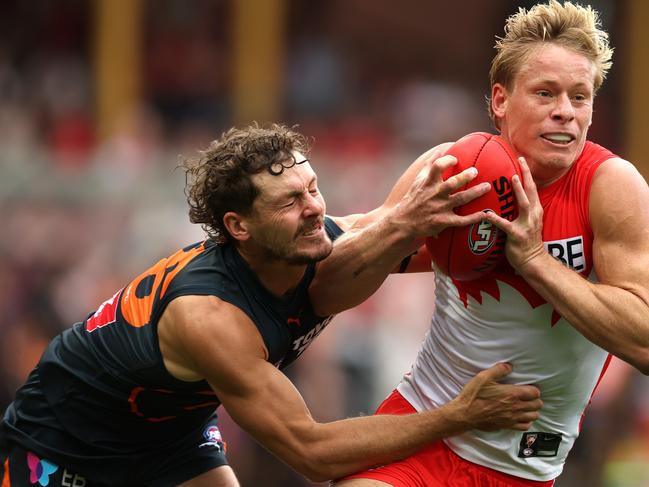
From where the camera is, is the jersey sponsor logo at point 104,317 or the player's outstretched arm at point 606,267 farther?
the jersey sponsor logo at point 104,317

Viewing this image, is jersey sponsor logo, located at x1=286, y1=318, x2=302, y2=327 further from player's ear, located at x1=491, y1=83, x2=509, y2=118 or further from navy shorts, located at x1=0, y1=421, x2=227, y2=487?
player's ear, located at x1=491, y1=83, x2=509, y2=118

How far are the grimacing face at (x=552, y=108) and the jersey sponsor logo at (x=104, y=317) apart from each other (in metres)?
2.05

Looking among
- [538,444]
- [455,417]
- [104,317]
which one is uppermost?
[104,317]

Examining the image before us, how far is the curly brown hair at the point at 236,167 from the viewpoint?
17.7 feet

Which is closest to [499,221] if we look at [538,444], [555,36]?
[555,36]

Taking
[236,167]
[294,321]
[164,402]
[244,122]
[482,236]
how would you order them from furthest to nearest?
1. [244,122]
2. [164,402]
3. [294,321]
4. [236,167]
5. [482,236]

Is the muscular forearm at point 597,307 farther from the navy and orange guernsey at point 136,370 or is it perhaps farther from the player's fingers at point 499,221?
the navy and orange guernsey at point 136,370

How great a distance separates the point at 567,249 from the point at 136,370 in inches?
76.8

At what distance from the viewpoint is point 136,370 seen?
5.55 metres

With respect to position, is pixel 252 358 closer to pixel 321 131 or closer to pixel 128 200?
pixel 128 200

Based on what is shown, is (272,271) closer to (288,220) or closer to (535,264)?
(288,220)

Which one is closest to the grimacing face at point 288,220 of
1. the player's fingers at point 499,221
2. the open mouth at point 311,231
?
the open mouth at point 311,231

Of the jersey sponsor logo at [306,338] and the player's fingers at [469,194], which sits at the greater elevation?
the player's fingers at [469,194]

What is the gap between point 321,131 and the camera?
16.4m
